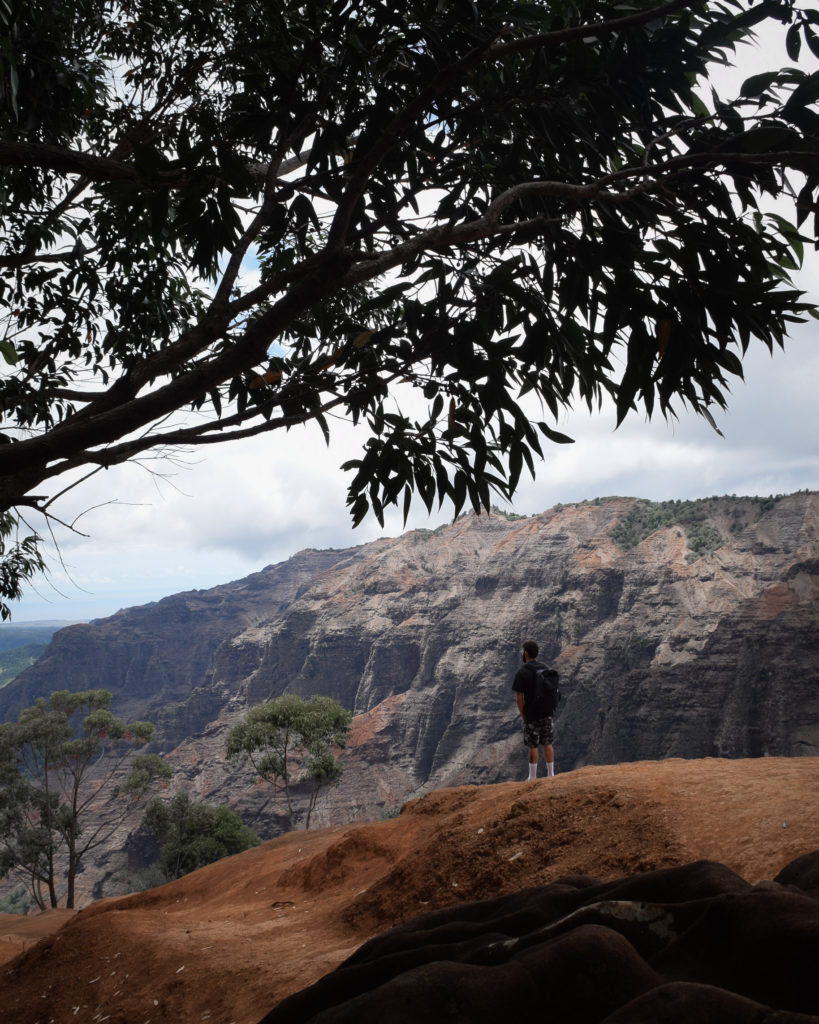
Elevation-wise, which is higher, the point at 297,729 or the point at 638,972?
the point at 638,972

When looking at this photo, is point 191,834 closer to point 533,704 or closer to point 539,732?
point 539,732

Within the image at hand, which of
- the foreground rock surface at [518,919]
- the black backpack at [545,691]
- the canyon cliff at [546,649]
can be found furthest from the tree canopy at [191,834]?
the canyon cliff at [546,649]

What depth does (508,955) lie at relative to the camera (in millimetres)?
1773

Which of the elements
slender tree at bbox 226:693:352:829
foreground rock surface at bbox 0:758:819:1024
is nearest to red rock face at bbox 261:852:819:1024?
foreground rock surface at bbox 0:758:819:1024

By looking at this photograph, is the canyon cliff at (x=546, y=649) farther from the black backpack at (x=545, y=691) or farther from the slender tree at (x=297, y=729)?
the black backpack at (x=545, y=691)

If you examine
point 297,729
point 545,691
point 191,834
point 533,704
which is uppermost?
point 545,691

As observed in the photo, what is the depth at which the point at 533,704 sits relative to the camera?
793 cm

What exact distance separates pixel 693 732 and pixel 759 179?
56214 millimetres

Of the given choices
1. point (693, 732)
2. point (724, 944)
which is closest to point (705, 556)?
point (693, 732)

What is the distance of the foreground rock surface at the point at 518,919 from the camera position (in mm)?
1460

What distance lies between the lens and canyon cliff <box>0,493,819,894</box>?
2062 inches

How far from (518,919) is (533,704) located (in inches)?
235

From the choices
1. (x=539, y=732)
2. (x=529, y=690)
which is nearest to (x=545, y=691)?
(x=529, y=690)

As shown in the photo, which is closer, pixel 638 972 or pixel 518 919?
pixel 638 972
